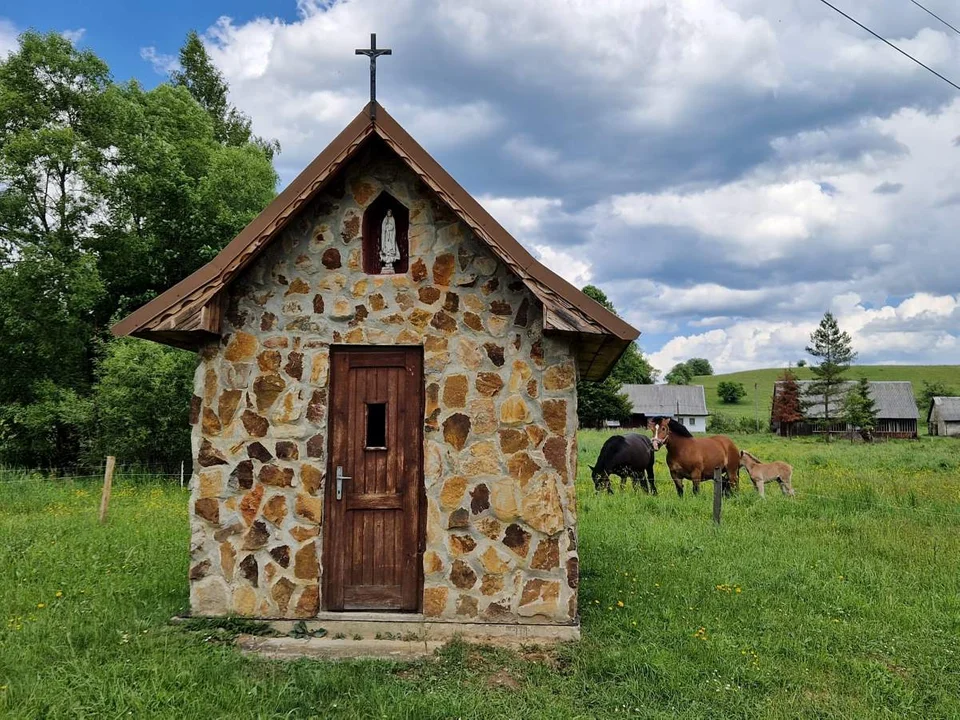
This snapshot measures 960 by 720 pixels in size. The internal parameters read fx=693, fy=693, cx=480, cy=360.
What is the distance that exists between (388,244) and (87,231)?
1972cm

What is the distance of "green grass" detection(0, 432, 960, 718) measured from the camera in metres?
4.93

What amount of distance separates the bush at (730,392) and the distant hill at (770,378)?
73 centimetres

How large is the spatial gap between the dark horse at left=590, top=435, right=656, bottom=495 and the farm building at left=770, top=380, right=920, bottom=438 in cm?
4517

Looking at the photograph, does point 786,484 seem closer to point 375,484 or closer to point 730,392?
point 375,484

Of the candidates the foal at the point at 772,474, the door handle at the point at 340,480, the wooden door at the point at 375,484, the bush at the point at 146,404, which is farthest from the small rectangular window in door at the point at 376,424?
the bush at the point at 146,404

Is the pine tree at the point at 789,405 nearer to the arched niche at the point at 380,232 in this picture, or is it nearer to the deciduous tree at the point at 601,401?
the deciduous tree at the point at 601,401

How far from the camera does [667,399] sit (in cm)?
6612

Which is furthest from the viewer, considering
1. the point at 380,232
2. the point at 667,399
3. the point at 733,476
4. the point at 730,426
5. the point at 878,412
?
the point at 667,399

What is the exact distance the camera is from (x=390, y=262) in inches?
262

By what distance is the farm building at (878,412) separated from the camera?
5600 cm

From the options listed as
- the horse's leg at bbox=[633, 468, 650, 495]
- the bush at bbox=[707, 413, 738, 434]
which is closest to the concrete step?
the horse's leg at bbox=[633, 468, 650, 495]

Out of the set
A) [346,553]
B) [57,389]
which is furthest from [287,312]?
[57,389]

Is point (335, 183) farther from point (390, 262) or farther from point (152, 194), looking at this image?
point (152, 194)

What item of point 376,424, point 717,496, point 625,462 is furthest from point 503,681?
point 625,462
